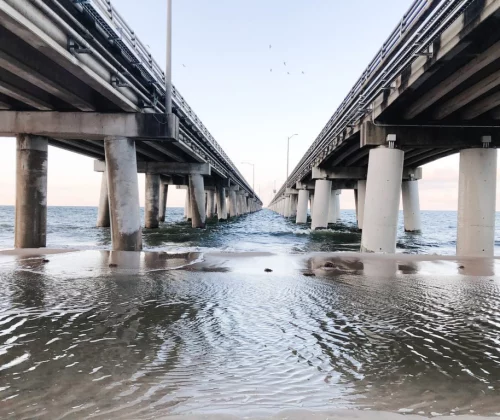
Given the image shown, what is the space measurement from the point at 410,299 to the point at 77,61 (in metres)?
11.4

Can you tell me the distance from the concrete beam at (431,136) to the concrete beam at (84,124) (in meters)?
9.30

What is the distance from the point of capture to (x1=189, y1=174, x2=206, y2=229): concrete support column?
4188 centimetres

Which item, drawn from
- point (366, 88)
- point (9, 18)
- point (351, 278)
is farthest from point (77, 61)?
point (366, 88)

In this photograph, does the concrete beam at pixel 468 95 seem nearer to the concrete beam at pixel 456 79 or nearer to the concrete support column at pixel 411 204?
the concrete beam at pixel 456 79

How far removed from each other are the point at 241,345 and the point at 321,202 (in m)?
37.1

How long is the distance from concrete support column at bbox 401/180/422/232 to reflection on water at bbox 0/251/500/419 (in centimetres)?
3839

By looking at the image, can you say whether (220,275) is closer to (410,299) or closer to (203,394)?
(410,299)

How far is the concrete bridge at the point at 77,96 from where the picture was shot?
1126 cm

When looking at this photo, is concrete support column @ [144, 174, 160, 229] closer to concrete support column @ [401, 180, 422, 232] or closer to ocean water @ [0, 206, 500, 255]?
ocean water @ [0, 206, 500, 255]

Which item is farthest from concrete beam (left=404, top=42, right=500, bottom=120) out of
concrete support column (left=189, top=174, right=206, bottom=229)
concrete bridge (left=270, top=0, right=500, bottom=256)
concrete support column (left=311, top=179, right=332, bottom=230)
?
concrete support column (left=189, top=174, right=206, bottom=229)

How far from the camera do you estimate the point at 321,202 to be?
41219 mm

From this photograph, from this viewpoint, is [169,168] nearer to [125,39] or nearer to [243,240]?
[243,240]

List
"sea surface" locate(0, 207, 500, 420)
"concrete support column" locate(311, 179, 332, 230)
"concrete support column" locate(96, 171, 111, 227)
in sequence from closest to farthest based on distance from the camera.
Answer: "sea surface" locate(0, 207, 500, 420), "concrete support column" locate(96, 171, 111, 227), "concrete support column" locate(311, 179, 332, 230)

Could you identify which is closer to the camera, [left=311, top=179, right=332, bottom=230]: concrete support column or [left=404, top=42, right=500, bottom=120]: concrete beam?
[left=404, top=42, right=500, bottom=120]: concrete beam
